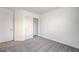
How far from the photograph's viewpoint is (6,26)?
2619mm

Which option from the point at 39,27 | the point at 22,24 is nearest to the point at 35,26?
the point at 39,27

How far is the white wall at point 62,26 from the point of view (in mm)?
1932

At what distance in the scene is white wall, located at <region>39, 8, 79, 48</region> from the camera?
1.93 m

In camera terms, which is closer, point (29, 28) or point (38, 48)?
point (38, 48)

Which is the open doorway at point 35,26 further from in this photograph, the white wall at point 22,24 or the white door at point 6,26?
the white door at point 6,26

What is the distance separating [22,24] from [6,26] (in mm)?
717

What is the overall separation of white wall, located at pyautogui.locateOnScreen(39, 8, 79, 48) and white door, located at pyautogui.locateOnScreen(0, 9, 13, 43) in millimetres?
1422

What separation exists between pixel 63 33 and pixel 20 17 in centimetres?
215

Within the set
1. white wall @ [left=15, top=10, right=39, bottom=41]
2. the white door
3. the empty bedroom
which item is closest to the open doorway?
the empty bedroom

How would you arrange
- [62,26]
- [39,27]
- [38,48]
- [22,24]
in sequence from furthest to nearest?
[22,24] < [39,27] < [62,26] < [38,48]

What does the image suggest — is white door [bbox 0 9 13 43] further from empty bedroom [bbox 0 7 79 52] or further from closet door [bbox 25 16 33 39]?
closet door [bbox 25 16 33 39]

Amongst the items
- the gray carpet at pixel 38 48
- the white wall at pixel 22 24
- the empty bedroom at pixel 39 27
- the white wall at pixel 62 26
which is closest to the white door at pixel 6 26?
the empty bedroom at pixel 39 27

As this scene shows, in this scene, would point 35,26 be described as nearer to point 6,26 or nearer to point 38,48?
point 38,48

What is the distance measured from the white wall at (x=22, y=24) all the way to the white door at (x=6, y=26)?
0.87 feet
